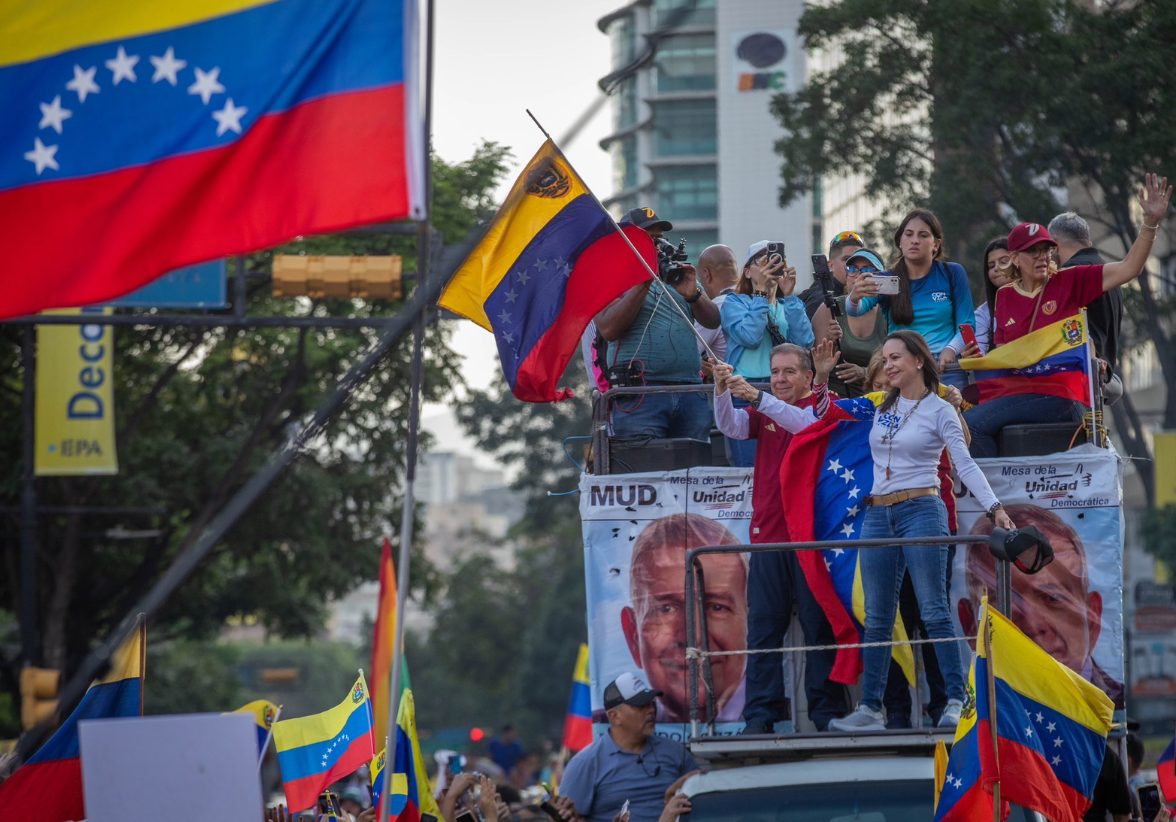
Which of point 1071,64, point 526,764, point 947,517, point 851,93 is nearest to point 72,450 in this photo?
point 526,764

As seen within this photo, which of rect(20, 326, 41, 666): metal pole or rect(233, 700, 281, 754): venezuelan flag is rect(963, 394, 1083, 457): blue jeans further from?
rect(20, 326, 41, 666): metal pole

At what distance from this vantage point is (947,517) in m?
7.42

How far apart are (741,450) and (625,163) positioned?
345 ft

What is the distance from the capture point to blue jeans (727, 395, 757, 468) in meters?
8.27

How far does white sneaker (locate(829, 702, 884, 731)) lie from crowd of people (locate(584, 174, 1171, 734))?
→ 1 centimetres

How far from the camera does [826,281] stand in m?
9.17

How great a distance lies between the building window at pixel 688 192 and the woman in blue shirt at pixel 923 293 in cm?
9687

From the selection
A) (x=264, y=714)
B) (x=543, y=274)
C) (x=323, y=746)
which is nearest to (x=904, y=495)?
(x=543, y=274)

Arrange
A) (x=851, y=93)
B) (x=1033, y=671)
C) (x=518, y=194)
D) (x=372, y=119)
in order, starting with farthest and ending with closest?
(x=851, y=93) → (x=518, y=194) → (x=1033, y=671) → (x=372, y=119)

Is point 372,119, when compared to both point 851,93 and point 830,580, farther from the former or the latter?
point 851,93

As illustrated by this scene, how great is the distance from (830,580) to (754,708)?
25.9 inches

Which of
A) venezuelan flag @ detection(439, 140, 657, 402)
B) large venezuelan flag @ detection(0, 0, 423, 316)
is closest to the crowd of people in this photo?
venezuelan flag @ detection(439, 140, 657, 402)

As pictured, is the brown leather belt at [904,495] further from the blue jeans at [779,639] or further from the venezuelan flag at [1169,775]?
the venezuelan flag at [1169,775]

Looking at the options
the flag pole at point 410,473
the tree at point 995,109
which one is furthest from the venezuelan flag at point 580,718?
the flag pole at point 410,473
